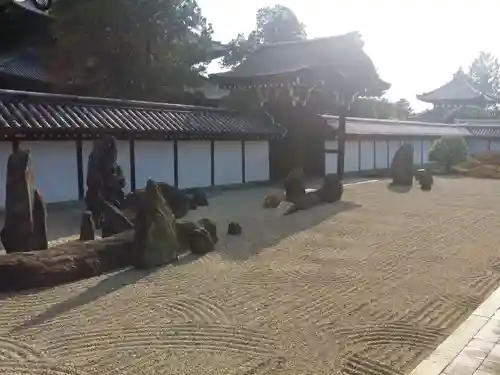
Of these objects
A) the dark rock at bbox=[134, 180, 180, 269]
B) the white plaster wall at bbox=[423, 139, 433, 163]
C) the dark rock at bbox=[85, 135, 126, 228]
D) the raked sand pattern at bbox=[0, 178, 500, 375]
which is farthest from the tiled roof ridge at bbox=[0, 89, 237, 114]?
the white plaster wall at bbox=[423, 139, 433, 163]

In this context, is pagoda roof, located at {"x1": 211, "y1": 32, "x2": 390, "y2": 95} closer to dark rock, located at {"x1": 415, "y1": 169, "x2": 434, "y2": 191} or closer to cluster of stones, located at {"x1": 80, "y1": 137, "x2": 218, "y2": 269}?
dark rock, located at {"x1": 415, "y1": 169, "x2": 434, "y2": 191}

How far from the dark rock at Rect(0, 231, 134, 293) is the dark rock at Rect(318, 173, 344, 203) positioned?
8.79 metres

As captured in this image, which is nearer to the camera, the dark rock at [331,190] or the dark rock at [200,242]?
the dark rock at [200,242]

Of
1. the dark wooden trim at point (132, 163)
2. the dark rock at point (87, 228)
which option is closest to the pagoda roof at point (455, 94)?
the dark wooden trim at point (132, 163)

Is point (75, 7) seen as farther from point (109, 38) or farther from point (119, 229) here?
point (119, 229)

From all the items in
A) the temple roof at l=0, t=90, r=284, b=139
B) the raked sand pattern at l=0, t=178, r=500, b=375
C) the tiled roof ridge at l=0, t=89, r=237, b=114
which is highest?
the tiled roof ridge at l=0, t=89, r=237, b=114

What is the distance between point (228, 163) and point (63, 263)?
13.0 m

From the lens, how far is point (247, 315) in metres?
5.99

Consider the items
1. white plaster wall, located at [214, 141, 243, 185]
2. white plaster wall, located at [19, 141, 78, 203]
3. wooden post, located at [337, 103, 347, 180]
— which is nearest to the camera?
white plaster wall, located at [19, 141, 78, 203]

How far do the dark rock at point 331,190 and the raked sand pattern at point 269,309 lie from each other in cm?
532

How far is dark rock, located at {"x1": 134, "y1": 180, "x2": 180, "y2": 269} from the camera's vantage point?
823 centimetres

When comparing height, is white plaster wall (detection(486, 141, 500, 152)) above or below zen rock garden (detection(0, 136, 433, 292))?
above

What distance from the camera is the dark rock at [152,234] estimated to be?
27.0ft

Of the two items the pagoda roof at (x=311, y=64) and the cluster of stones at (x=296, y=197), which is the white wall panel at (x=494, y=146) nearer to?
the pagoda roof at (x=311, y=64)
